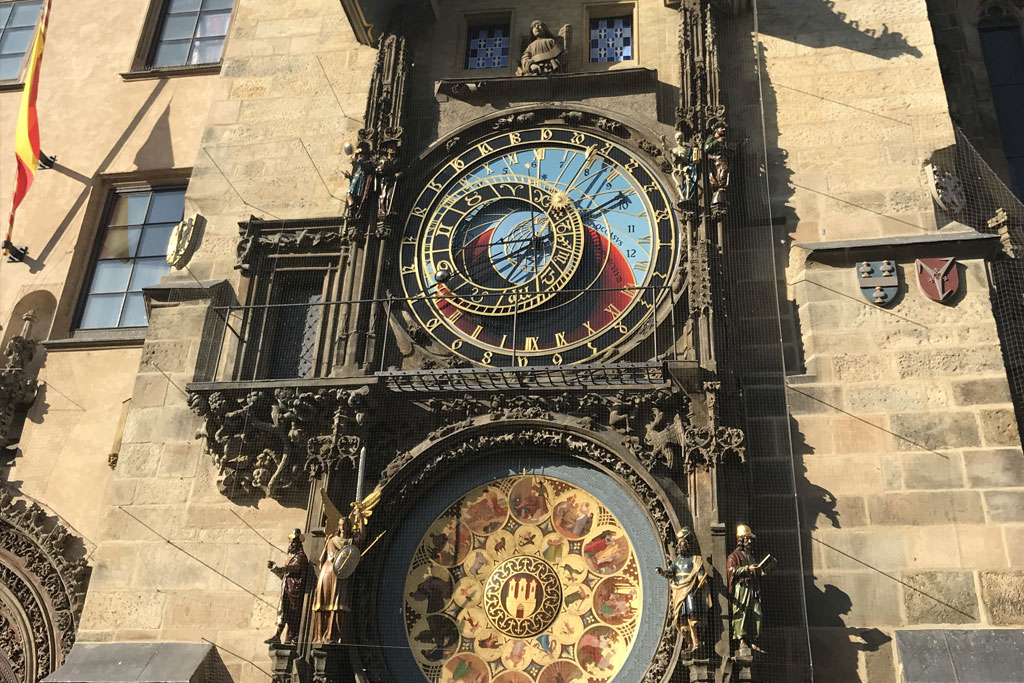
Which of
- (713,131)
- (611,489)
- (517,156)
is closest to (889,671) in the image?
(611,489)

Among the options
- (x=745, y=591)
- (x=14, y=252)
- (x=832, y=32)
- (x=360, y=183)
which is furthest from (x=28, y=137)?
(x=745, y=591)

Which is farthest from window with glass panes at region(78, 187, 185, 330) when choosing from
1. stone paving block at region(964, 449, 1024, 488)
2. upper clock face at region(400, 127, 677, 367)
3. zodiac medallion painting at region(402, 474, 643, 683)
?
stone paving block at region(964, 449, 1024, 488)

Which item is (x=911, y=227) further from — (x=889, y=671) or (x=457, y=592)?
(x=457, y=592)

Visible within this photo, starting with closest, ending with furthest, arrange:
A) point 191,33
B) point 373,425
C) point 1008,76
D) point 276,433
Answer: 1. point 373,425
2. point 276,433
3. point 1008,76
4. point 191,33

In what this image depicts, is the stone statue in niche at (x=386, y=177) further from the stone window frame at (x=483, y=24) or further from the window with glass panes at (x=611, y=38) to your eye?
the window with glass panes at (x=611, y=38)

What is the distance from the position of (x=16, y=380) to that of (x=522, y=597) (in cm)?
600

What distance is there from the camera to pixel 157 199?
12477 mm

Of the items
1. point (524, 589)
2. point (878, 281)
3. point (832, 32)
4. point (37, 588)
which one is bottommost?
point (524, 589)

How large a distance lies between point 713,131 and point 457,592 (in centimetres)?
470

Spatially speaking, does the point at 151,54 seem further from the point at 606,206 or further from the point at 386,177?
the point at 606,206

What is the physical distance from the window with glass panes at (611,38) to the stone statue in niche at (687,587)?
5.30 m

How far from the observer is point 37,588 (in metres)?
10.2

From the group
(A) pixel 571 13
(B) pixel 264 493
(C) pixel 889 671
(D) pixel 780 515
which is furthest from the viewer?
(A) pixel 571 13

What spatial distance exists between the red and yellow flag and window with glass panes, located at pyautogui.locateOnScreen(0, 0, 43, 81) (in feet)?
3.88
